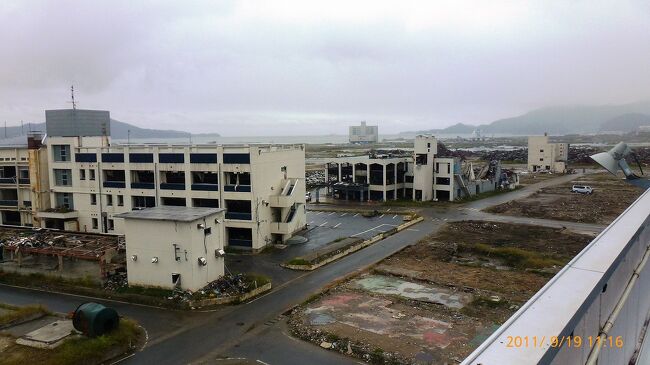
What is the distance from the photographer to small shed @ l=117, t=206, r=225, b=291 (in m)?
21.2

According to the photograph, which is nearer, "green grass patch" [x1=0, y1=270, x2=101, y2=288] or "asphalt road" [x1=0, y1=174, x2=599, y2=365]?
"asphalt road" [x1=0, y1=174, x2=599, y2=365]

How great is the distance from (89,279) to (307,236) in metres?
15.1

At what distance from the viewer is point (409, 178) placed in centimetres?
5206

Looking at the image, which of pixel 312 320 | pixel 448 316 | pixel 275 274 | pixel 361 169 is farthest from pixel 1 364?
pixel 361 169

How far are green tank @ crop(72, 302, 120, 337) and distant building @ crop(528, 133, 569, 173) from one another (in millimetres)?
84929

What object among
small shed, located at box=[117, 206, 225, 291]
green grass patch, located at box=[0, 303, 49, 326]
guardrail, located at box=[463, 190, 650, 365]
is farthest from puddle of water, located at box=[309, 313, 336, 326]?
guardrail, located at box=[463, 190, 650, 365]

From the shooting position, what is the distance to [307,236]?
110 ft

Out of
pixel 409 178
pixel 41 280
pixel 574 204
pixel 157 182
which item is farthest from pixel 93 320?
pixel 574 204

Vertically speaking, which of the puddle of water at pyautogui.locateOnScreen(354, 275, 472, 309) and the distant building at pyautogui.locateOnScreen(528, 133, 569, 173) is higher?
the distant building at pyautogui.locateOnScreen(528, 133, 569, 173)

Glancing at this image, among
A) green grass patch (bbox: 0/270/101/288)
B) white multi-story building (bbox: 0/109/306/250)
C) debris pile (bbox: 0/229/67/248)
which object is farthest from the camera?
white multi-story building (bbox: 0/109/306/250)

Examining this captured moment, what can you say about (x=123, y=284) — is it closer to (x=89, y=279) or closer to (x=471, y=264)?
(x=89, y=279)

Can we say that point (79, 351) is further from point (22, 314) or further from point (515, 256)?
point (515, 256)

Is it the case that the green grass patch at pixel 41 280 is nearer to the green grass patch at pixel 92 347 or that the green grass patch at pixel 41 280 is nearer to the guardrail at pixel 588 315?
the green grass patch at pixel 92 347

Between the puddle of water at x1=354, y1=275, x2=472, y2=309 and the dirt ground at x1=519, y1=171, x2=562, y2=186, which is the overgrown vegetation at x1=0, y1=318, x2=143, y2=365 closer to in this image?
the puddle of water at x1=354, y1=275, x2=472, y2=309
